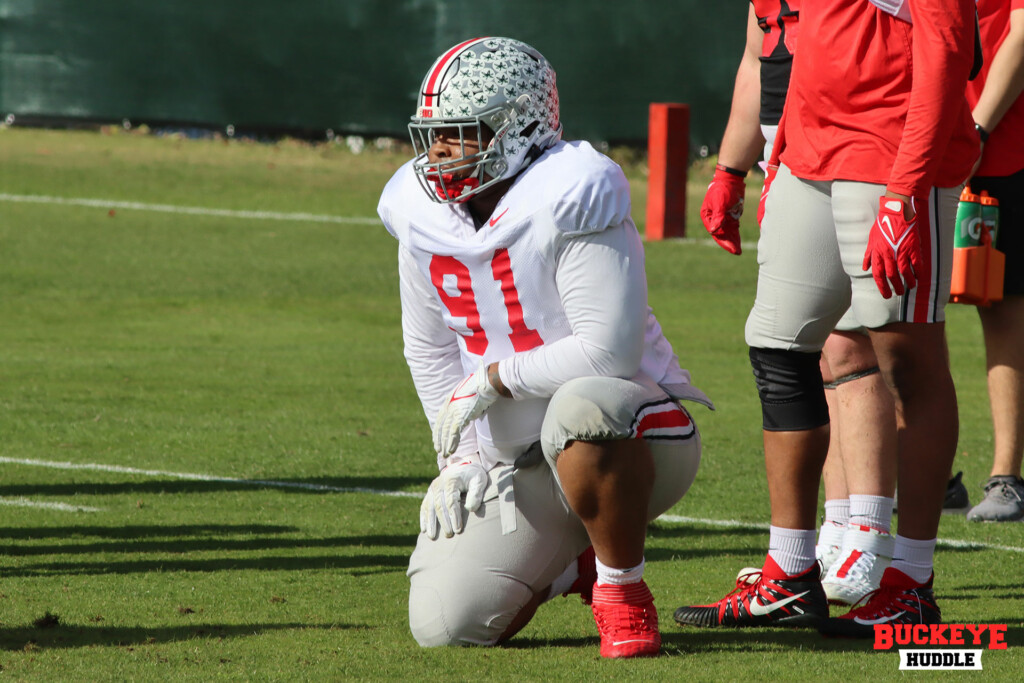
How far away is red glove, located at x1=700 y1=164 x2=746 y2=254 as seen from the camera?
4.82 metres

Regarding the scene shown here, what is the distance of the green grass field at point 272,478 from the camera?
3.97 metres

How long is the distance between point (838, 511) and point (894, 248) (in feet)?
4.16

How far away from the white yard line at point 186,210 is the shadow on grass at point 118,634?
34.7 ft

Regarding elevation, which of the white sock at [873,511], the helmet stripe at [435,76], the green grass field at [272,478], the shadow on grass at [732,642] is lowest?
the green grass field at [272,478]

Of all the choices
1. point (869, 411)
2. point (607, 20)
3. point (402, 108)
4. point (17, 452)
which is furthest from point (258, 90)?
point (869, 411)

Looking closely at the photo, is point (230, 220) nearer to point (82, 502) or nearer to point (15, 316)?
point (15, 316)

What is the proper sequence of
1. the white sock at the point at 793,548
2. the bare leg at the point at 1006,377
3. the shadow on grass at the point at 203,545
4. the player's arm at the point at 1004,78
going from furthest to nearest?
1. the bare leg at the point at 1006,377
2. the player's arm at the point at 1004,78
3. the shadow on grass at the point at 203,545
4. the white sock at the point at 793,548

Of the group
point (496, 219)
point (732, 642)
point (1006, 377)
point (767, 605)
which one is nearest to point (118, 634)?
point (496, 219)

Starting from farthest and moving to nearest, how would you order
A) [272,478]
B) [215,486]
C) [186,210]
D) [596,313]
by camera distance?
[186,210]
[272,478]
[215,486]
[596,313]

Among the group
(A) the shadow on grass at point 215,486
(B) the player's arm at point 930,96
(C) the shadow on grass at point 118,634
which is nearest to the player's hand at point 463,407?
(C) the shadow on grass at point 118,634

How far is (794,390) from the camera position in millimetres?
4328

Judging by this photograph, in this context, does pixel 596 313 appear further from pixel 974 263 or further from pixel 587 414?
pixel 974 263

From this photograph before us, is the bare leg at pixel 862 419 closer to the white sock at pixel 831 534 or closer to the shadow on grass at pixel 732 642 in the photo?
the white sock at pixel 831 534

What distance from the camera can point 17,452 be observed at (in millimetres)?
6430
